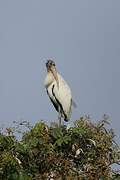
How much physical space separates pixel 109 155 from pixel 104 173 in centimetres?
42

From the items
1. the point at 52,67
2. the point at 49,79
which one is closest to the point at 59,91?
the point at 49,79

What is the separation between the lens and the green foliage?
10984 mm

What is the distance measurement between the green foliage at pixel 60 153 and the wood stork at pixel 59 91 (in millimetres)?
4799

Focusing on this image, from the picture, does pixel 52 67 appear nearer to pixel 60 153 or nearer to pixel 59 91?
pixel 59 91

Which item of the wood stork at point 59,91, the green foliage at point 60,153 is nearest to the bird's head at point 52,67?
the wood stork at point 59,91

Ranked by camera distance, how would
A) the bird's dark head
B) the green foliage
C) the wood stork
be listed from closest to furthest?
1. the green foliage
2. the wood stork
3. the bird's dark head

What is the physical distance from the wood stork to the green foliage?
4.80 m

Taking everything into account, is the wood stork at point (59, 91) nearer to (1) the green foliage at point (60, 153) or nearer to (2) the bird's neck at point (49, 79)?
(2) the bird's neck at point (49, 79)

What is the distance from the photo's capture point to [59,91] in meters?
17.1

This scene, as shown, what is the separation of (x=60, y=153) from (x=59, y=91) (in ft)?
18.3

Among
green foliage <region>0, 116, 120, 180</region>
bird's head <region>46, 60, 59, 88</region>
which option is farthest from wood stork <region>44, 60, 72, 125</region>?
green foliage <region>0, 116, 120, 180</region>

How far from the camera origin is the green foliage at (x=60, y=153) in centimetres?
1098

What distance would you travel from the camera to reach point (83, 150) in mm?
11883

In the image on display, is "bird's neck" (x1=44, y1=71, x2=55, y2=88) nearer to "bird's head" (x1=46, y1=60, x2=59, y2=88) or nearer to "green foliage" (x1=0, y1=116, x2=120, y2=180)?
"bird's head" (x1=46, y1=60, x2=59, y2=88)
